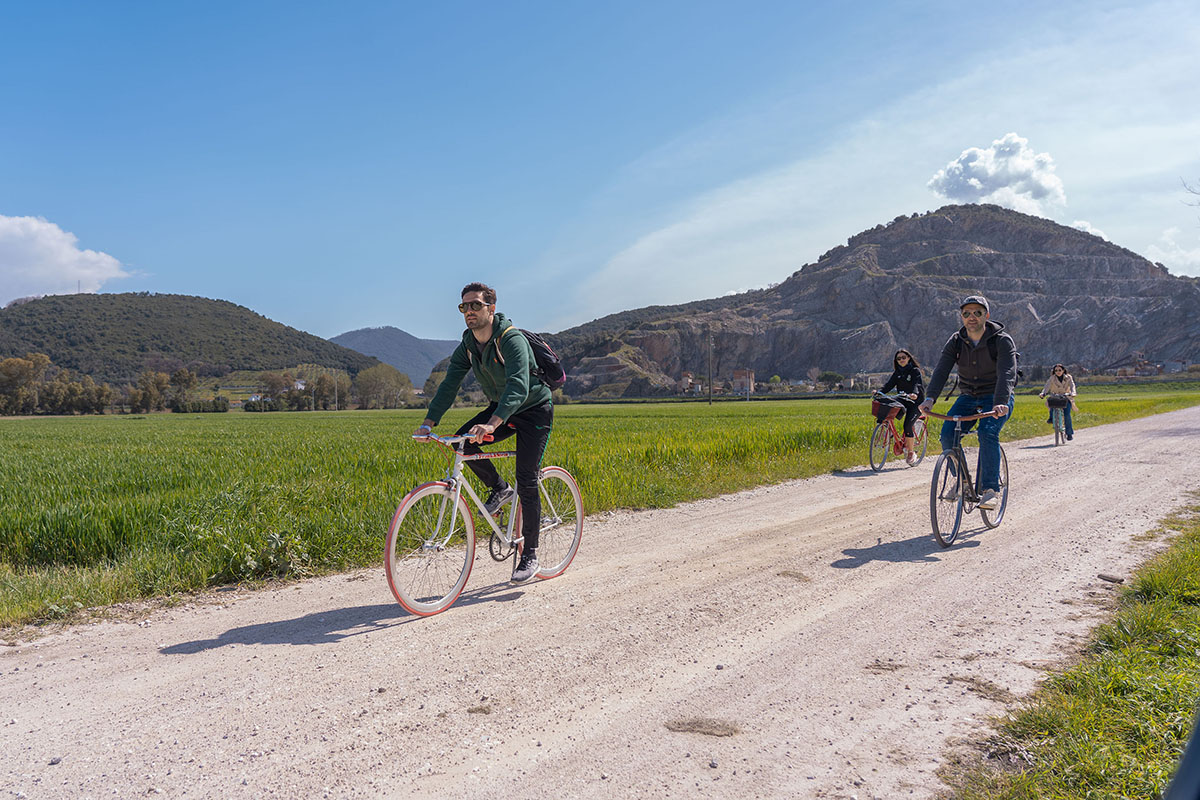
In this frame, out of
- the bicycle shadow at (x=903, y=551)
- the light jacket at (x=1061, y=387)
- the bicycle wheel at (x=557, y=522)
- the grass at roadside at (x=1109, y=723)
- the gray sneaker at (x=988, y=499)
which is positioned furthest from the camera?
the light jacket at (x=1061, y=387)

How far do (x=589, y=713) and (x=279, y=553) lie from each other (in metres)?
4.18

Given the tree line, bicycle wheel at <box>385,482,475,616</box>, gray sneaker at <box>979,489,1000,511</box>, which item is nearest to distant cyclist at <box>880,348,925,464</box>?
gray sneaker at <box>979,489,1000,511</box>

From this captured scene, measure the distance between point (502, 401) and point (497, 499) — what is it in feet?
3.63

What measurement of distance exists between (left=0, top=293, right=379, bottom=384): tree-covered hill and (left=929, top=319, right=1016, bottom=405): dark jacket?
165 meters

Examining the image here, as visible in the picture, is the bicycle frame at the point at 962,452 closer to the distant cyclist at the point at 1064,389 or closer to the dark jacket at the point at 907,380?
the dark jacket at the point at 907,380

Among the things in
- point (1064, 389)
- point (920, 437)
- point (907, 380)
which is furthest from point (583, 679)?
point (1064, 389)

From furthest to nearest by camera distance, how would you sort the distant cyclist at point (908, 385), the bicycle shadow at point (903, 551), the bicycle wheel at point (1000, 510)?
the distant cyclist at point (908, 385)
the bicycle wheel at point (1000, 510)
the bicycle shadow at point (903, 551)

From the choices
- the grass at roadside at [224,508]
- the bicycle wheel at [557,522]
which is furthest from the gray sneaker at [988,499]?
the bicycle wheel at [557,522]

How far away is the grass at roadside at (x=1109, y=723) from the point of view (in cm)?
272

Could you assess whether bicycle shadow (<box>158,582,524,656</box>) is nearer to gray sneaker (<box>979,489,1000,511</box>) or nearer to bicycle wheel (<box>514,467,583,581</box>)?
bicycle wheel (<box>514,467,583,581</box>)

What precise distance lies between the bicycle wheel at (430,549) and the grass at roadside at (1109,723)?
3.61 metres

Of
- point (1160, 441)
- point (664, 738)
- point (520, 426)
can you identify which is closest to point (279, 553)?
point (520, 426)

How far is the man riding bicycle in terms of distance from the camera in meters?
7.47

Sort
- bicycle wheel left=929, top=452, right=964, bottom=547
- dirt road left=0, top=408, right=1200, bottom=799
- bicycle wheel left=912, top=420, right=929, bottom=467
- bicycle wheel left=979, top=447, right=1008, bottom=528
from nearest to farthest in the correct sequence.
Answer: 1. dirt road left=0, top=408, right=1200, bottom=799
2. bicycle wheel left=929, top=452, right=964, bottom=547
3. bicycle wheel left=979, top=447, right=1008, bottom=528
4. bicycle wheel left=912, top=420, right=929, bottom=467
